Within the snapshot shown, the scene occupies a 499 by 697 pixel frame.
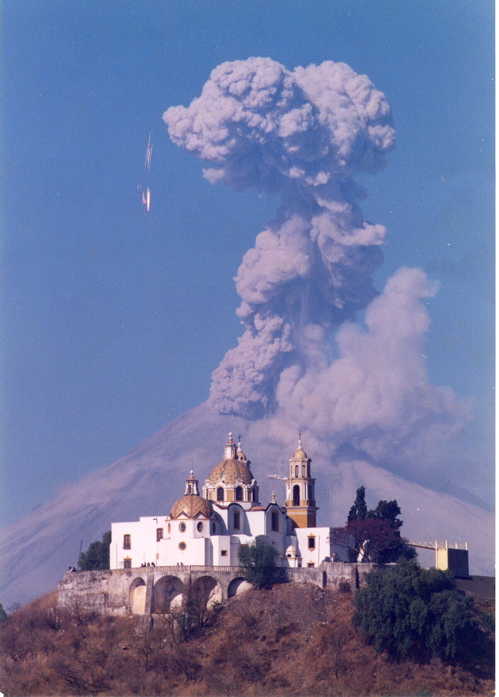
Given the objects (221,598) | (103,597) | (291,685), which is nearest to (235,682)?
(291,685)

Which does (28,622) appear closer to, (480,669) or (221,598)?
(221,598)

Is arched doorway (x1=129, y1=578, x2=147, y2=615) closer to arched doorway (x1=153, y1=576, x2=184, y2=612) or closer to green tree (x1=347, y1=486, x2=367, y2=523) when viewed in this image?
arched doorway (x1=153, y1=576, x2=184, y2=612)

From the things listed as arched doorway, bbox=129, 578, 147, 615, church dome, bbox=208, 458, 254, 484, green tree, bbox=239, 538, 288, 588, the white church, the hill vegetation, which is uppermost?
church dome, bbox=208, 458, 254, 484

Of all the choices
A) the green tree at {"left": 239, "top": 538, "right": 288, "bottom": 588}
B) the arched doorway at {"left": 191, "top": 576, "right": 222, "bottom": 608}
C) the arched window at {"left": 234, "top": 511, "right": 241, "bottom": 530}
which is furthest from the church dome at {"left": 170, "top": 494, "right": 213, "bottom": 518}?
the arched doorway at {"left": 191, "top": 576, "right": 222, "bottom": 608}

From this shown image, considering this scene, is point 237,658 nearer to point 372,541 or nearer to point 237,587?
point 237,587

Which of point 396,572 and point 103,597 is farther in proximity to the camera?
point 103,597

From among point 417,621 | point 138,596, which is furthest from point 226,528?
point 417,621

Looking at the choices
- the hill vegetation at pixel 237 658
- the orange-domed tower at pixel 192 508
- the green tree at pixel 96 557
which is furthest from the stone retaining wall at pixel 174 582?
the green tree at pixel 96 557
